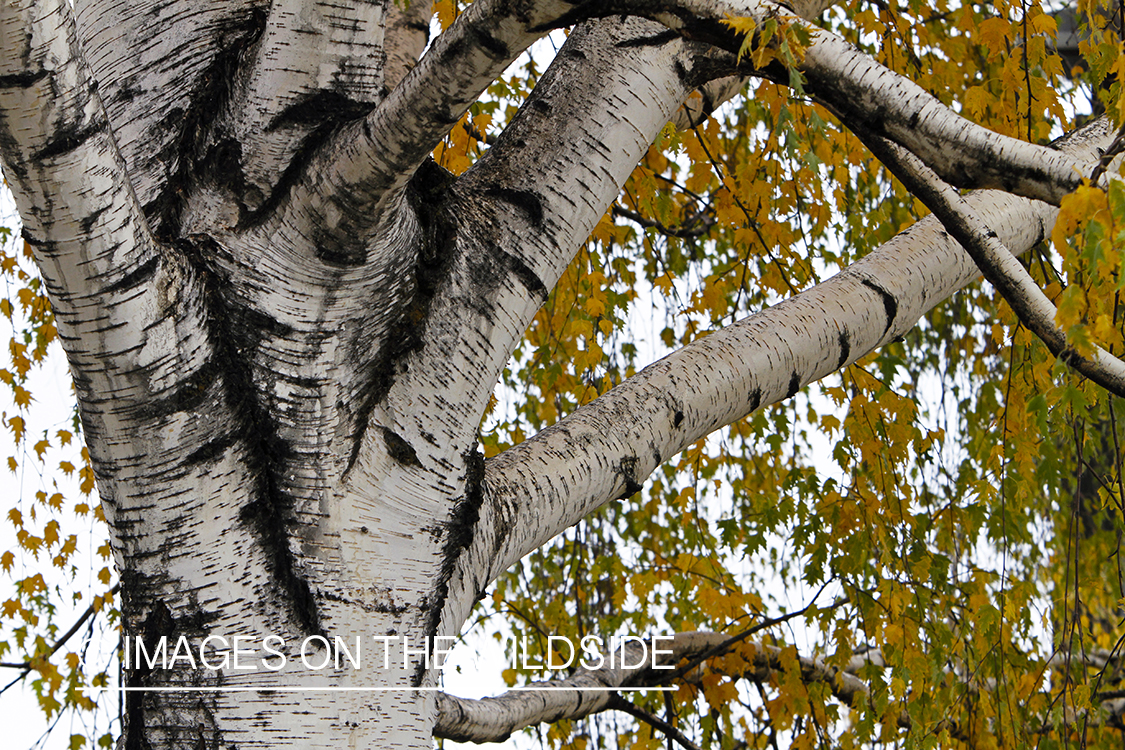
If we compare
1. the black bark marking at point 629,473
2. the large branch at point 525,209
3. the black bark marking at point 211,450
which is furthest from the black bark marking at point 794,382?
the black bark marking at point 211,450

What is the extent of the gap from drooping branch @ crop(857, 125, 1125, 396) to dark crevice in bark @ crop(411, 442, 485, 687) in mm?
536

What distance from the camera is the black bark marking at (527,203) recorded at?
1.07m

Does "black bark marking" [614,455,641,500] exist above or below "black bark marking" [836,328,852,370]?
below

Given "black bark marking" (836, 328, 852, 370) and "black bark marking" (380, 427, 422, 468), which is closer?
"black bark marking" (380, 427, 422, 468)

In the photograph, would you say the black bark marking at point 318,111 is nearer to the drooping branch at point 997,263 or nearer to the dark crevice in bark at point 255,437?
the dark crevice in bark at point 255,437

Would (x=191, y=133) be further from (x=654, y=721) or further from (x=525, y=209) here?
(x=654, y=721)

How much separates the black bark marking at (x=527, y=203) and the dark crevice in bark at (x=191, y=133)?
32 centimetres

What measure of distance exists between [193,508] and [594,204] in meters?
0.55

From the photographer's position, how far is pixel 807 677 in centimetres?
209

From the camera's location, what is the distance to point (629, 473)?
1191mm

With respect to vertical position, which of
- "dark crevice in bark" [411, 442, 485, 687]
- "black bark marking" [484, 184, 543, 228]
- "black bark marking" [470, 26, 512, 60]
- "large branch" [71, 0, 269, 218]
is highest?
"large branch" [71, 0, 269, 218]

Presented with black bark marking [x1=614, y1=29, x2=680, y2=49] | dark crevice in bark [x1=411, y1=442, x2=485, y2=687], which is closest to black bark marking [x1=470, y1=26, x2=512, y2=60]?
black bark marking [x1=614, y1=29, x2=680, y2=49]

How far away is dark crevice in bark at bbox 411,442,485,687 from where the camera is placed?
3.26 feet

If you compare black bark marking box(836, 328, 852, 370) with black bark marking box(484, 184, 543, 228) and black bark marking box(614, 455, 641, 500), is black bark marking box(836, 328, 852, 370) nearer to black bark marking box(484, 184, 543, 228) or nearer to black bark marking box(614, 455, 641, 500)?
black bark marking box(614, 455, 641, 500)
